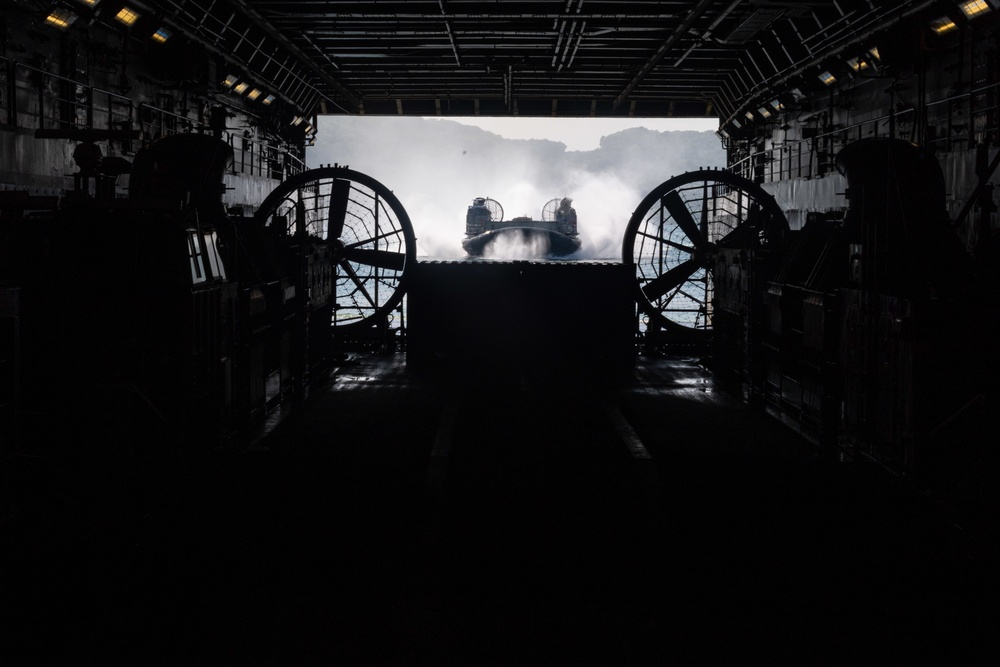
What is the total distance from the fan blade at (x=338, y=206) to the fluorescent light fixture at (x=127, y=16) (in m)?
4.07

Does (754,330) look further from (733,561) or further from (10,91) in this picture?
(10,91)

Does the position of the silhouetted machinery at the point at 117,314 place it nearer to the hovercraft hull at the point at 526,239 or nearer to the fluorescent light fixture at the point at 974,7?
the fluorescent light fixture at the point at 974,7

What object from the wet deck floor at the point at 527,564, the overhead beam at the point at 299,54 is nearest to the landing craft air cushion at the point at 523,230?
the overhead beam at the point at 299,54

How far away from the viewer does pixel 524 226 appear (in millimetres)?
39969

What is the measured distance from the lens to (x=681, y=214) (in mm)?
15195

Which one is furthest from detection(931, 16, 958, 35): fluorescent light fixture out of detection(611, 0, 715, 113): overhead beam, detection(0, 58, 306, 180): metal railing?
detection(0, 58, 306, 180): metal railing

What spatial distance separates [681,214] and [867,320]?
8180 mm

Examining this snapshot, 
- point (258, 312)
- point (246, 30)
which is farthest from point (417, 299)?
point (246, 30)

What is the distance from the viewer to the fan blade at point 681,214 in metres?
15.2

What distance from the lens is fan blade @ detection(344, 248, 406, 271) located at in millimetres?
15148

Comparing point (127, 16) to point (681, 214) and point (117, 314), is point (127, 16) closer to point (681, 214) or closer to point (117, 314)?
point (117, 314)

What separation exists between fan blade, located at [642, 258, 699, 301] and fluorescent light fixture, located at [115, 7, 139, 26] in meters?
9.61

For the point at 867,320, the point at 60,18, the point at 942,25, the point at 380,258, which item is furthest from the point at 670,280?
the point at 60,18

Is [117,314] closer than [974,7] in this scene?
Yes
